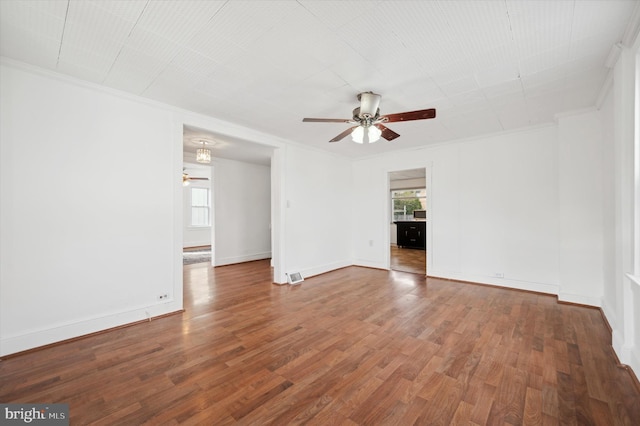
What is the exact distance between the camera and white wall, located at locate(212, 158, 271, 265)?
21.3ft

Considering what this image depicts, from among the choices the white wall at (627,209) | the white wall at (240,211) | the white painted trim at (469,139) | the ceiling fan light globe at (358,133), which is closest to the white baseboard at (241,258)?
the white wall at (240,211)

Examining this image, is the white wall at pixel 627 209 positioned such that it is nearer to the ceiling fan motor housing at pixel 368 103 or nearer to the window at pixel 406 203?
the ceiling fan motor housing at pixel 368 103

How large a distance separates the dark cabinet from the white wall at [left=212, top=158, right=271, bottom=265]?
4.79 m

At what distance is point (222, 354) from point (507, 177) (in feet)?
16.1

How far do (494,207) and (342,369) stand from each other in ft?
13.0

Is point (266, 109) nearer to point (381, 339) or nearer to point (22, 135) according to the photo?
point (22, 135)

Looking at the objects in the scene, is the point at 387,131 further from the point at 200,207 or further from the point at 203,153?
the point at 200,207

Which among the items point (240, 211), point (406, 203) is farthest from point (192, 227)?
point (406, 203)

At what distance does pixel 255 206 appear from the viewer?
726 centimetres

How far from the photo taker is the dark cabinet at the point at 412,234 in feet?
29.1

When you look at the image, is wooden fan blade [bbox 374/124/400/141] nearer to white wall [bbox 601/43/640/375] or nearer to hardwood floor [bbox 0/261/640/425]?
white wall [bbox 601/43/640/375]

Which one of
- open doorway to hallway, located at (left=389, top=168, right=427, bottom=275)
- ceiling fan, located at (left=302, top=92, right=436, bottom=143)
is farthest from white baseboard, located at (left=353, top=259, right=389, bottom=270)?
ceiling fan, located at (left=302, top=92, right=436, bottom=143)

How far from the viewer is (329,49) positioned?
2.18 metres

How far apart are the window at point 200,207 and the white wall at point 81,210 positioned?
736 centimetres
